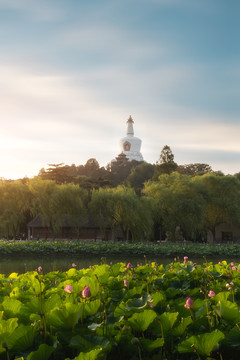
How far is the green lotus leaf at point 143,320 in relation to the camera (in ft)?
6.94

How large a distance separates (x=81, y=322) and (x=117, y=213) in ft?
90.9

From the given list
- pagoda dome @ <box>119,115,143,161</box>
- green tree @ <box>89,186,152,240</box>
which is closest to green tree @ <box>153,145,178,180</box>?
green tree @ <box>89,186,152,240</box>

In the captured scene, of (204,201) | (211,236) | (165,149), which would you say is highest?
(165,149)

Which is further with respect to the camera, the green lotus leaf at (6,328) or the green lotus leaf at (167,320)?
the green lotus leaf at (167,320)

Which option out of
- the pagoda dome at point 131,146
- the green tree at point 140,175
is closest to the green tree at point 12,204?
the green tree at point 140,175

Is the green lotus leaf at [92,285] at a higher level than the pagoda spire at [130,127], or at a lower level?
lower

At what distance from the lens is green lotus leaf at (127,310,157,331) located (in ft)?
6.94

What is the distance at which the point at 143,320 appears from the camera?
2.13 metres

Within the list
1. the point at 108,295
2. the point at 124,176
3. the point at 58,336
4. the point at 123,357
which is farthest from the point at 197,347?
the point at 124,176

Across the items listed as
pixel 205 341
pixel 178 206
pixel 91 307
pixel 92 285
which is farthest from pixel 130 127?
pixel 205 341

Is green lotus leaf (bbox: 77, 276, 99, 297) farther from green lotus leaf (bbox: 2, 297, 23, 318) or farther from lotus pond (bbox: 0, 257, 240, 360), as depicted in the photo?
green lotus leaf (bbox: 2, 297, 23, 318)

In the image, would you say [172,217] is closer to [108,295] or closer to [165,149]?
[165,149]

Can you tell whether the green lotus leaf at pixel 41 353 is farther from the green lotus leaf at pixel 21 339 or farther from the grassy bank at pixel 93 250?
the grassy bank at pixel 93 250

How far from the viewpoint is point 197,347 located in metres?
1.91
